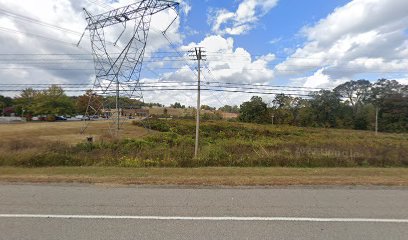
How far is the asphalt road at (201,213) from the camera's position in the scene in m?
4.38

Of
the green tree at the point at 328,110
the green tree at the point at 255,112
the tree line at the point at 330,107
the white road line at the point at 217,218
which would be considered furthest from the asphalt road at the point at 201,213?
the green tree at the point at 328,110

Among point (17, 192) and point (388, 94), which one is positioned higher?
point (388, 94)

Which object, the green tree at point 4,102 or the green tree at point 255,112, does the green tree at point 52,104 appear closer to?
the green tree at point 4,102

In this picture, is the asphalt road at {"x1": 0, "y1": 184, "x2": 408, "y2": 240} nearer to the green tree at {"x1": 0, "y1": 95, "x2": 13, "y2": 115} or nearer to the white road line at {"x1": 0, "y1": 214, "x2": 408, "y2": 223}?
the white road line at {"x1": 0, "y1": 214, "x2": 408, "y2": 223}

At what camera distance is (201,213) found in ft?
17.5

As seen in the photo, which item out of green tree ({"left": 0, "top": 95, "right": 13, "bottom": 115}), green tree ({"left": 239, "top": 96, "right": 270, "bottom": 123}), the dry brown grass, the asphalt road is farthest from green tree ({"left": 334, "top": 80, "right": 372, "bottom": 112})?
green tree ({"left": 0, "top": 95, "right": 13, "bottom": 115})

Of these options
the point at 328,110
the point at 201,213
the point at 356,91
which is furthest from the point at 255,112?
the point at 201,213

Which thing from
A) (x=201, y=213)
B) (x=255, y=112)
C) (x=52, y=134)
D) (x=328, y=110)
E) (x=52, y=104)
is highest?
(x=52, y=104)

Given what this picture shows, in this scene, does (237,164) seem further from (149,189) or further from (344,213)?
(344,213)

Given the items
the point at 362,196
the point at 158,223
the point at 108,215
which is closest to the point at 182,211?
the point at 158,223

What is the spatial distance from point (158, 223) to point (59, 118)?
83605 mm

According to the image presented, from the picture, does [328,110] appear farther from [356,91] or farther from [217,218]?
[217,218]

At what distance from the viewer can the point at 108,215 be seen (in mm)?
5227

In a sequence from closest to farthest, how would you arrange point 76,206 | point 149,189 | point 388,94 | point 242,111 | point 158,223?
point 158,223 < point 76,206 < point 149,189 < point 388,94 < point 242,111
